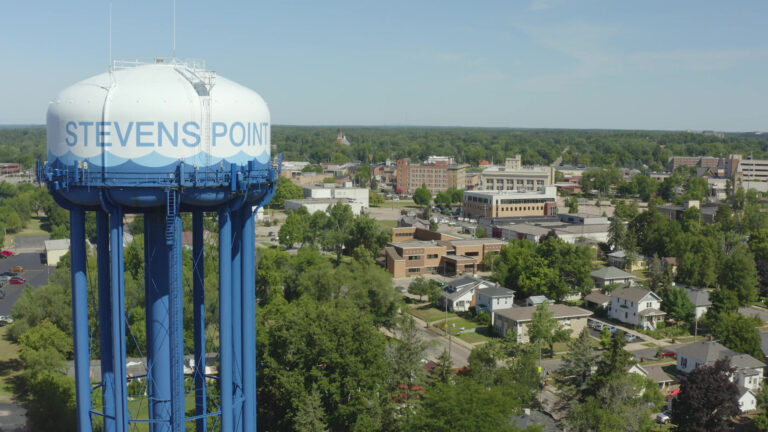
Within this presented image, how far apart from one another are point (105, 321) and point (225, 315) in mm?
4213

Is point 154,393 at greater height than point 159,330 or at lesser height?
lesser

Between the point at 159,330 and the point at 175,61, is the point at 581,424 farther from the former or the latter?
the point at 175,61

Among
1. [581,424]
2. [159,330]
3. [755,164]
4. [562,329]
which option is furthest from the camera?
[755,164]

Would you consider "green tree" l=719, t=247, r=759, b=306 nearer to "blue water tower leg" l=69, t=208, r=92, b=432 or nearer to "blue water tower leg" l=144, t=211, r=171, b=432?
"blue water tower leg" l=144, t=211, r=171, b=432

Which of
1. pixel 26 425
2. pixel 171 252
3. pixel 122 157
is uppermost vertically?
pixel 122 157

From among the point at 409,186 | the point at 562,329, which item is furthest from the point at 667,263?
the point at 409,186

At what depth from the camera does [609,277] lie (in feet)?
223

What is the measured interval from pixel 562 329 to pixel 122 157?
132 ft

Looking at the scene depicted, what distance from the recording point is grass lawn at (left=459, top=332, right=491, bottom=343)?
55.2m

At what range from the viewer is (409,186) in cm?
16288

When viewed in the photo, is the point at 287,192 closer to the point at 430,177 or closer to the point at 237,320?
the point at 430,177

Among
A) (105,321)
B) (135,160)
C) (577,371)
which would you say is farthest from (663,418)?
(135,160)

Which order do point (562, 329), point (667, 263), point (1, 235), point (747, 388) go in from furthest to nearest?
point (1, 235) < point (667, 263) < point (562, 329) < point (747, 388)

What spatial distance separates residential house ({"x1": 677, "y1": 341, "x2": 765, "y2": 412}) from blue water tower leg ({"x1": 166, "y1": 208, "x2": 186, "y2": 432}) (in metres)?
33.6
